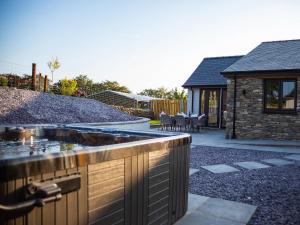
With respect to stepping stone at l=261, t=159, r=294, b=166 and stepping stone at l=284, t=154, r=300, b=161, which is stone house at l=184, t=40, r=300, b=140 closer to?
stepping stone at l=284, t=154, r=300, b=161

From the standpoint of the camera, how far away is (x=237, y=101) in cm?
1216

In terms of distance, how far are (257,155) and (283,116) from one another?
12.1 ft

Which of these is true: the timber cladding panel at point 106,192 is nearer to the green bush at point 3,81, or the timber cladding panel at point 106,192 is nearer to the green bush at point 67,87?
the green bush at point 3,81

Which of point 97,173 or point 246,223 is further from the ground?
point 97,173

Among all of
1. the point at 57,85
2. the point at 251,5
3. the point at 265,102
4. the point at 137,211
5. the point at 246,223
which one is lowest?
the point at 246,223

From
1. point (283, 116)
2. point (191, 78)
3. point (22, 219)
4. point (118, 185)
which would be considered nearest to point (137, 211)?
point (118, 185)

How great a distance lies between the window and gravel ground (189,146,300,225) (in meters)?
4.67

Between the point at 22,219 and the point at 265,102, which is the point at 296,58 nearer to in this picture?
the point at 265,102

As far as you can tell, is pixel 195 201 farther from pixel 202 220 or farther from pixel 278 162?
pixel 278 162

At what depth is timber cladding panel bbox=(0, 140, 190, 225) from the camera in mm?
1794

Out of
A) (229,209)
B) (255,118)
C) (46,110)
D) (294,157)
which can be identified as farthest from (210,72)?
(229,209)

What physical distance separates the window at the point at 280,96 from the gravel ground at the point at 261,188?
4.67 meters

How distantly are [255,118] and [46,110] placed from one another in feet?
27.4

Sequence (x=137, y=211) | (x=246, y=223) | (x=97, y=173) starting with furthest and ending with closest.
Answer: (x=246, y=223) → (x=137, y=211) → (x=97, y=173)
